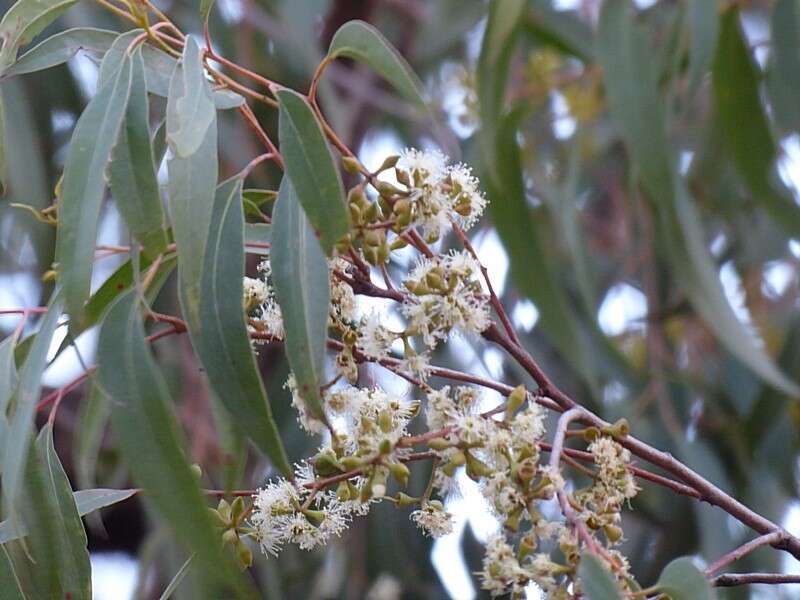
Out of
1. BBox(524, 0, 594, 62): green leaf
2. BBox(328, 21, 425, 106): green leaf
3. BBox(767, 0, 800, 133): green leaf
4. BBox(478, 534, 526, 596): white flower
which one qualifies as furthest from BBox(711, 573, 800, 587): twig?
BBox(524, 0, 594, 62): green leaf

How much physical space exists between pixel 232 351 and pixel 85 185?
0.13 m

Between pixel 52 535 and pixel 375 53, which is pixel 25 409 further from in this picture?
pixel 375 53

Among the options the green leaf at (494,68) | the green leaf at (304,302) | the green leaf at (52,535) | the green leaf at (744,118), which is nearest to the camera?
the green leaf at (304,302)

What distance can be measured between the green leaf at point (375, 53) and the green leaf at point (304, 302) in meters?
0.13

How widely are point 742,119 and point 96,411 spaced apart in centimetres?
94

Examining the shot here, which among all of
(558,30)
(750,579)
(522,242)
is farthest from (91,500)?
(558,30)

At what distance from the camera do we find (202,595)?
2.76 feet

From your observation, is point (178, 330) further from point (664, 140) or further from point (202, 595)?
point (664, 140)

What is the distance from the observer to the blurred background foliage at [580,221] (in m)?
1.46

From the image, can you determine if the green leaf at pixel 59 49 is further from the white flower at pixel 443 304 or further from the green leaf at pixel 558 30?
the green leaf at pixel 558 30

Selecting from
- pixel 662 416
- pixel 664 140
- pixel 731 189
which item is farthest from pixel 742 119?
pixel 731 189

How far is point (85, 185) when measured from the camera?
72cm

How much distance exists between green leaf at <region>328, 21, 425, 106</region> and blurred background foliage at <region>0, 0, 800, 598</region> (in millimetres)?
284

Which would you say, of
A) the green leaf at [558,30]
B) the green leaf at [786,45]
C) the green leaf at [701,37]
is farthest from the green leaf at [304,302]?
the green leaf at [558,30]
